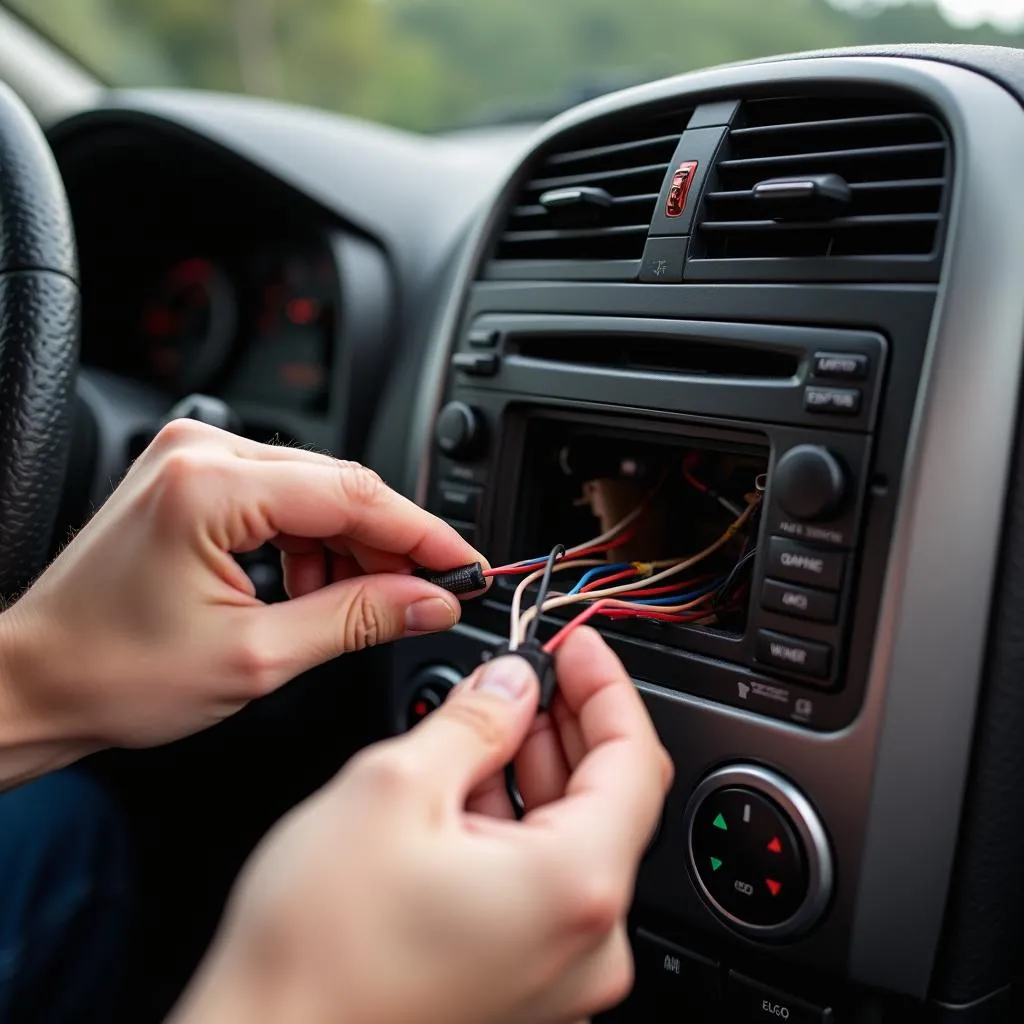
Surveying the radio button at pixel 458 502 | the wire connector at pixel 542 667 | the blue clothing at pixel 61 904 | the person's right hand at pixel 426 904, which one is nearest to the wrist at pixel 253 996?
the person's right hand at pixel 426 904

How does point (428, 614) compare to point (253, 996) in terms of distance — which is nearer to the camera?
point (253, 996)

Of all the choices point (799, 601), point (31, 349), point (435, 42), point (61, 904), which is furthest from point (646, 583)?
point (435, 42)

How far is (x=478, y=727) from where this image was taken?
0.67 metres

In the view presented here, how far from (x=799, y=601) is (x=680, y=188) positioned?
417 millimetres

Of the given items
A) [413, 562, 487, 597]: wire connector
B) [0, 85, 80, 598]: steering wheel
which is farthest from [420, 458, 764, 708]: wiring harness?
[0, 85, 80, 598]: steering wheel

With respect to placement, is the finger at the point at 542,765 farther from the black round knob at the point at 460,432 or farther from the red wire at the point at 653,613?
the black round knob at the point at 460,432

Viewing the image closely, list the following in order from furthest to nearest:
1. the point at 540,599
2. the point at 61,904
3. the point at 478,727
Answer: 1. the point at 61,904
2. the point at 540,599
3. the point at 478,727

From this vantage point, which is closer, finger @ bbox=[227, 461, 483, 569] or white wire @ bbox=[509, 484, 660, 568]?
finger @ bbox=[227, 461, 483, 569]

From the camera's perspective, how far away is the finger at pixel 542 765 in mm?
812

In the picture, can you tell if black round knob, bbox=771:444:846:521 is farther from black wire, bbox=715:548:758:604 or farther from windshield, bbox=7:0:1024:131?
windshield, bbox=7:0:1024:131

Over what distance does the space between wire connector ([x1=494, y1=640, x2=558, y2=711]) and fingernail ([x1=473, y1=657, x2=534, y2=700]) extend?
2cm

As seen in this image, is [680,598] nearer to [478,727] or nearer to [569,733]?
[569,733]

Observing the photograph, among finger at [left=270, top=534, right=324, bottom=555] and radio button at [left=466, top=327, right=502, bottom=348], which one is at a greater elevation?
radio button at [left=466, top=327, right=502, bottom=348]

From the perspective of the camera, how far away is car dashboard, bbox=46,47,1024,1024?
876 mm
